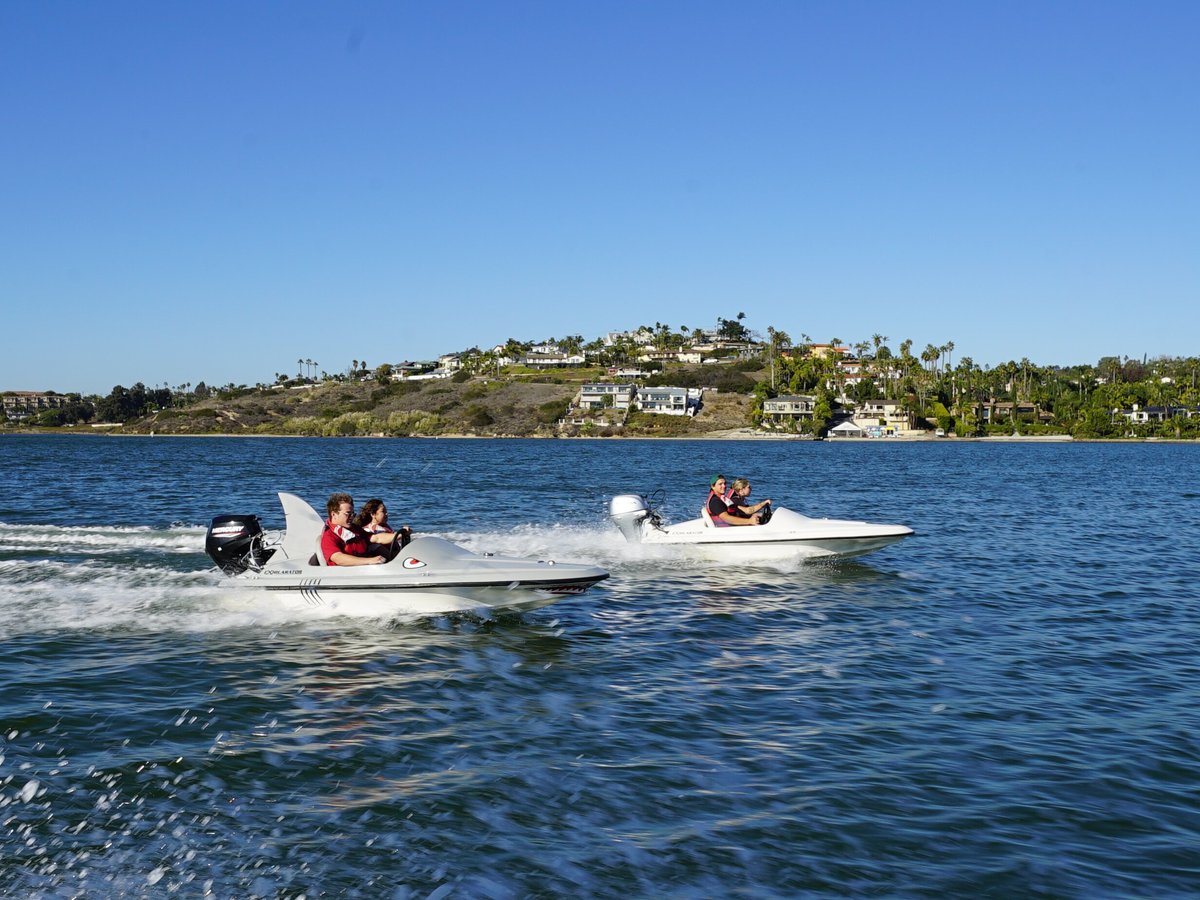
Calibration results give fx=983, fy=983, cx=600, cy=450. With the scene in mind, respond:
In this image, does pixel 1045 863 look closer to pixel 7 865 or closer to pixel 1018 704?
pixel 1018 704

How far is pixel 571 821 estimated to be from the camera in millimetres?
8219

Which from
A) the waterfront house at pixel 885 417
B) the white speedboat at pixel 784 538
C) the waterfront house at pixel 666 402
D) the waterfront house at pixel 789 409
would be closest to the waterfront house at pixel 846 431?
the waterfront house at pixel 885 417

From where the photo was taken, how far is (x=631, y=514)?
24.0 meters

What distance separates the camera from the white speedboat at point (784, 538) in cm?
2200

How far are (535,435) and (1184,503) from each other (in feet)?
484

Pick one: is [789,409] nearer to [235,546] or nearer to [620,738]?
[235,546]

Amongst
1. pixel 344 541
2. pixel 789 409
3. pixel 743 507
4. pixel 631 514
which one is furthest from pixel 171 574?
pixel 789 409

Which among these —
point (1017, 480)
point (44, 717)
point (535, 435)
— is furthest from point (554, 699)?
point (535, 435)

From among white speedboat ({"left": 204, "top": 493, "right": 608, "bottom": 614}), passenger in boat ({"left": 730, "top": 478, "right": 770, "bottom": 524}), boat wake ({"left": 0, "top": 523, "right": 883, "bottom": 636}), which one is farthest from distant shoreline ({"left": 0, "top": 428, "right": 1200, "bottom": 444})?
white speedboat ({"left": 204, "top": 493, "right": 608, "bottom": 614})

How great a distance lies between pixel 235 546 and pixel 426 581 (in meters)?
4.03

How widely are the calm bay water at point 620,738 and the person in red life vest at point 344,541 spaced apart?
44.2 inches

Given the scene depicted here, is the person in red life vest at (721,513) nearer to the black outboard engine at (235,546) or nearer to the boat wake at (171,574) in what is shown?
the boat wake at (171,574)

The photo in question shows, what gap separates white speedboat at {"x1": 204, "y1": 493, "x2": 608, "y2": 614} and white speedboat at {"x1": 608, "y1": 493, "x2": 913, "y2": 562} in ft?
25.2

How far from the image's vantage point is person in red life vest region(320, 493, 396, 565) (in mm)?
15555
